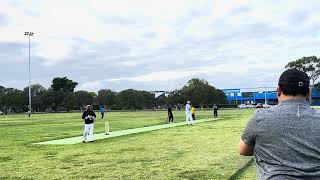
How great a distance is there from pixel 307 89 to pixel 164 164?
33.6ft

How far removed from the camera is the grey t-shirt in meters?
3.62

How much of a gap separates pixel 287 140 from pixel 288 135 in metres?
0.04

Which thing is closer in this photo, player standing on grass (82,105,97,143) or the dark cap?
the dark cap

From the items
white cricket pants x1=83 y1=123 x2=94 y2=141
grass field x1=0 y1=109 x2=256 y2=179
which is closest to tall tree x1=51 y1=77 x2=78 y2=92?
white cricket pants x1=83 y1=123 x2=94 y2=141

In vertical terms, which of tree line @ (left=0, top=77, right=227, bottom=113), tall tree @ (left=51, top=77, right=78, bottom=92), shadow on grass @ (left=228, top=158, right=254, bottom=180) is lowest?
shadow on grass @ (left=228, top=158, right=254, bottom=180)

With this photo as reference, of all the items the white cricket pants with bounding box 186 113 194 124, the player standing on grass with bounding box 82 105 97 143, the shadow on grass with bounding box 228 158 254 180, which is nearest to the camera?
the shadow on grass with bounding box 228 158 254 180

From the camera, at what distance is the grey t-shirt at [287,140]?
3.62 meters

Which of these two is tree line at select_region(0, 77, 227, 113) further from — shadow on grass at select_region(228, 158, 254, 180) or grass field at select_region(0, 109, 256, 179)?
shadow on grass at select_region(228, 158, 254, 180)

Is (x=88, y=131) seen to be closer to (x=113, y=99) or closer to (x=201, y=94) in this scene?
(x=201, y=94)

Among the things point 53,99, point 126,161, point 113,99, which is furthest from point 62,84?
point 126,161

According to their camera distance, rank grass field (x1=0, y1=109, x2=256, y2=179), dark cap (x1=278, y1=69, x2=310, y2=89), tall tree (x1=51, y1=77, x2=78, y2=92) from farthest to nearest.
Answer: tall tree (x1=51, y1=77, x2=78, y2=92) → grass field (x1=0, y1=109, x2=256, y2=179) → dark cap (x1=278, y1=69, x2=310, y2=89)

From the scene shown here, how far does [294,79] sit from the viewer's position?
3.81 meters

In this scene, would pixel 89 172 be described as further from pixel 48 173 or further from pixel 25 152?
pixel 25 152

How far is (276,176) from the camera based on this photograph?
362cm
